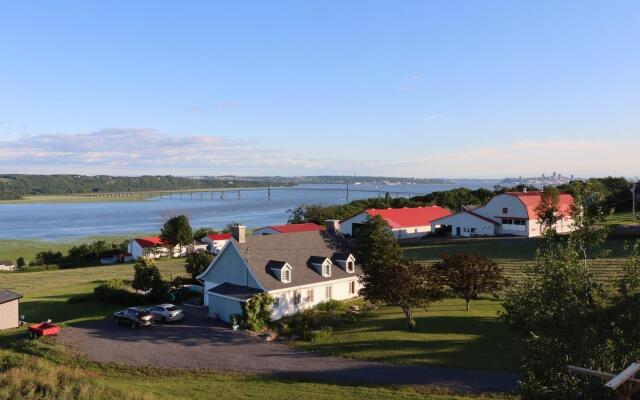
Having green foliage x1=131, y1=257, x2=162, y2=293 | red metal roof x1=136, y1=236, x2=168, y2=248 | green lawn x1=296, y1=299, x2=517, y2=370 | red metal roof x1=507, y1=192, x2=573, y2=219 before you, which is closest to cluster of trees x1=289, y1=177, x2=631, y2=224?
red metal roof x1=507, y1=192, x2=573, y2=219

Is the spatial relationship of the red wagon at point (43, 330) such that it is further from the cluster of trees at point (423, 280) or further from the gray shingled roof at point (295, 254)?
the cluster of trees at point (423, 280)

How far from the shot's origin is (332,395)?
19.4m

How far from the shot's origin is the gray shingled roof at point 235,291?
33438mm

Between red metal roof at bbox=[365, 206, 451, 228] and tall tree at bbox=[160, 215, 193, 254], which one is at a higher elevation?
red metal roof at bbox=[365, 206, 451, 228]

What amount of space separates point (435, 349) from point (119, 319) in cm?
2047

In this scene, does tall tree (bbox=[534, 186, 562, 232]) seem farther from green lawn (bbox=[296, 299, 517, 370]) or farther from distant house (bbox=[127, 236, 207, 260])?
distant house (bbox=[127, 236, 207, 260])

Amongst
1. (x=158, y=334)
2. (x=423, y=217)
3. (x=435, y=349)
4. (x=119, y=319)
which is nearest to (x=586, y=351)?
(x=435, y=349)

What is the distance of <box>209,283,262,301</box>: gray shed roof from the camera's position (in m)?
33.4

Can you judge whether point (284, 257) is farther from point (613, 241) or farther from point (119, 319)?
point (613, 241)

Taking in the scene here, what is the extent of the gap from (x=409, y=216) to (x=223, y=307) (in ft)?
166

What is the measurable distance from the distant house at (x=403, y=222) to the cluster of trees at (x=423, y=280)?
39.0 meters

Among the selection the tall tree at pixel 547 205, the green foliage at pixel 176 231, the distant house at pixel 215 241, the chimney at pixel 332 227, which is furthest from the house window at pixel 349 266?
the distant house at pixel 215 241

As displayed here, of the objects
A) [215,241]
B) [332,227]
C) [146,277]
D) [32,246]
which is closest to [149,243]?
[215,241]

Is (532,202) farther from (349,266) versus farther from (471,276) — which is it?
(471,276)
